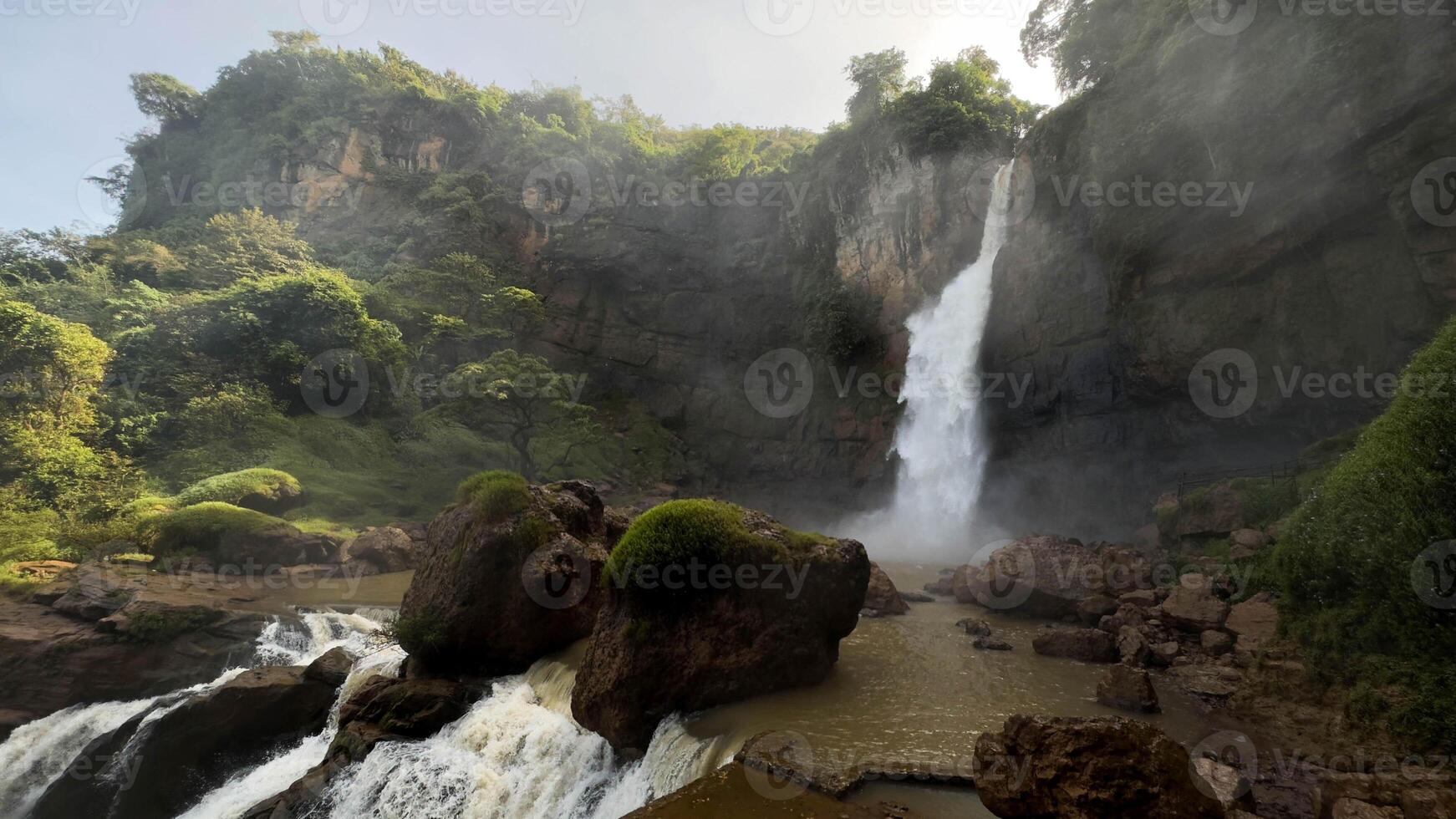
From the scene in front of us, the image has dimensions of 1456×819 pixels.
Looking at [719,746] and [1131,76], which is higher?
[1131,76]

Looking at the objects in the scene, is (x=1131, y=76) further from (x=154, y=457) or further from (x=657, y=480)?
(x=154, y=457)

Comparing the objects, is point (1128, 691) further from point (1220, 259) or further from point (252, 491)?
point (252, 491)

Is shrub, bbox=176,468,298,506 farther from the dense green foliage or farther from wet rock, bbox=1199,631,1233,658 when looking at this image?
the dense green foliage

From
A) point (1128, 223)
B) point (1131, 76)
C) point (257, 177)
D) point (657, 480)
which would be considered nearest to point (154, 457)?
point (657, 480)

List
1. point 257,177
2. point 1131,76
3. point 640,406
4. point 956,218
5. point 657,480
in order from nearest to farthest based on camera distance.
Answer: point 1131,76
point 956,218
point 657,480
point 640,406
point 257,177

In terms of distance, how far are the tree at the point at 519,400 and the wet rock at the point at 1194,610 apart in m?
20.6

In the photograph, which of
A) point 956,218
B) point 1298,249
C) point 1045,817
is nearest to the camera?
point 1045,817

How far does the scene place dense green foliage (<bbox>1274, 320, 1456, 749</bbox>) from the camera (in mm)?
6383

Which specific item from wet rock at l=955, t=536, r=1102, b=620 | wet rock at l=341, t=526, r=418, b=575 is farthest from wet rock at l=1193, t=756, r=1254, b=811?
wet rock at l=341, t=526, r=418, b=575

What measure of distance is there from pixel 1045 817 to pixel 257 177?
180ft

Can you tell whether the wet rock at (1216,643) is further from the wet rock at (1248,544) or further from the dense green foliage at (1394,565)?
the wet rock at (1248,544)

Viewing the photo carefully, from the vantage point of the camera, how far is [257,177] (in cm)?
4144

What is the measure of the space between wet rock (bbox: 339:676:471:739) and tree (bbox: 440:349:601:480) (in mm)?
14863

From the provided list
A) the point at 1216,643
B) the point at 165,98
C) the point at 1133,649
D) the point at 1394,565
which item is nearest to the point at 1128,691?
the point at 1133,649
